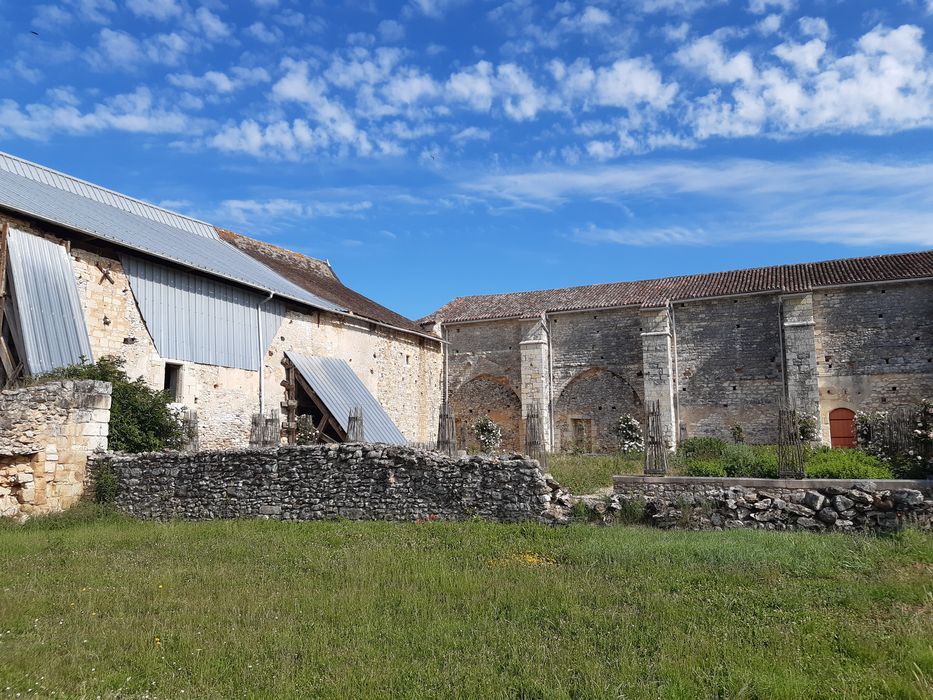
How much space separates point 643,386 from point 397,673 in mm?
24542

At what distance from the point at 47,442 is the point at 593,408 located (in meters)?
21.5

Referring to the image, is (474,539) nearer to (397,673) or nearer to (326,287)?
(397,673)

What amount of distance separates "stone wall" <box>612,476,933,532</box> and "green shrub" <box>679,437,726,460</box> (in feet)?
27.4

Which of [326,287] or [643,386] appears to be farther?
[643,386]

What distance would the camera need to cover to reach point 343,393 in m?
18.9

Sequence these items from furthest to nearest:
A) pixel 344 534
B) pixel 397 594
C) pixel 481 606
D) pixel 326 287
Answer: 1. pixel 326 287
2. pixel 344 534
3. pixel 397 594
4. pixel 481 606

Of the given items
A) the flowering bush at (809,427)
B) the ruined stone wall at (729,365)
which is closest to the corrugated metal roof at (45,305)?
the ruined stone wall at (729,365)

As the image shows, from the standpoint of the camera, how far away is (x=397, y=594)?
6328 millimetres

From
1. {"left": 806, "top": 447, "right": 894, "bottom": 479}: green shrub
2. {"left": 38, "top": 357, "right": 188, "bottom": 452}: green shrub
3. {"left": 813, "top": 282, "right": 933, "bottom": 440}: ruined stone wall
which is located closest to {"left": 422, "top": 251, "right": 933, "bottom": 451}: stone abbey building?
{"left": 813, "top": 282, "right": 933, "bottom": 440}: ruined stone wall

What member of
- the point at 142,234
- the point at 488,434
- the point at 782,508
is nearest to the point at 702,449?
the point at 488,434

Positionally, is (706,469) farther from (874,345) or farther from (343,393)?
(874,345)

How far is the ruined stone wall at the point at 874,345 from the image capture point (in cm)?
2416

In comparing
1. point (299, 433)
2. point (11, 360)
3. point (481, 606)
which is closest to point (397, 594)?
point (481, 606)

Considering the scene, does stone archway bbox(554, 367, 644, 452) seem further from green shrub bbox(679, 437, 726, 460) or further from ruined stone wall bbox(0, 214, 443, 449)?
ruined stone wall bbox(0, 214, 443, 449)
